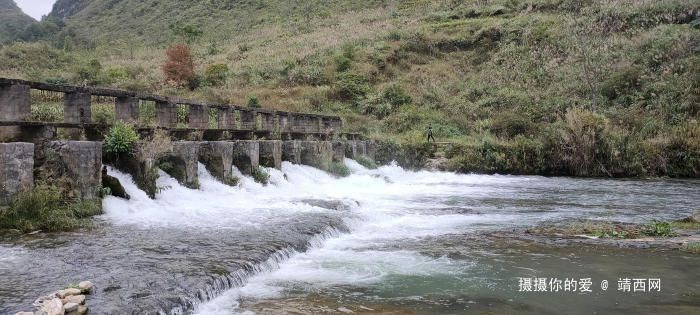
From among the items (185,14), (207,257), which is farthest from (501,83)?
(185,14)

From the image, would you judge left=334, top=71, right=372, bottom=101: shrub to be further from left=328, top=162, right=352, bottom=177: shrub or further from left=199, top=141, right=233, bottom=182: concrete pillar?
left=199, top=141, right=233, bottom=182: concrete pillar

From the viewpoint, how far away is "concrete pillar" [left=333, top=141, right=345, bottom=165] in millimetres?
18094

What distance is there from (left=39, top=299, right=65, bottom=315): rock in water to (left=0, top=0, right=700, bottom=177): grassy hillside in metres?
18.0

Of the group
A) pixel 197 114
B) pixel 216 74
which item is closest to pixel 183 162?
pixel 197 114

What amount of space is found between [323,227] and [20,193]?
4469 millimetres

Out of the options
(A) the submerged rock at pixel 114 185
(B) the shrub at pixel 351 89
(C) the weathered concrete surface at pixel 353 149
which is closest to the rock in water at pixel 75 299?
(A) the submerged rock at pixel 114 185

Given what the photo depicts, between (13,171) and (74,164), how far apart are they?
3.02ft

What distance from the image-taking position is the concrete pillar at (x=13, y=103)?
25.2 ft

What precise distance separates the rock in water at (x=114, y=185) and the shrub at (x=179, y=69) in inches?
956

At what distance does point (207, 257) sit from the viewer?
5953 millimetres

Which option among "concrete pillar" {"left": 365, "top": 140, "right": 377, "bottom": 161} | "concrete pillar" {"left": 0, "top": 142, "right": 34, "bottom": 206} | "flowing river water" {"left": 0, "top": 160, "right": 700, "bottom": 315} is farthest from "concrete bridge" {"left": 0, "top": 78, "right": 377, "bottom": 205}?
"concrete pillar" {"left": 365, "top": 140, "right": 377, "bottom": 161}

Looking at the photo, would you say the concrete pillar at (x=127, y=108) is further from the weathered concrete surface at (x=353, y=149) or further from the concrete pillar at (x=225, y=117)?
the weathered concrete surface at (x=353, y=149)

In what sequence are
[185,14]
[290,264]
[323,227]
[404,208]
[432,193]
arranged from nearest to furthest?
[290,264], [323,227], [404,208], [432,193], [185,14]

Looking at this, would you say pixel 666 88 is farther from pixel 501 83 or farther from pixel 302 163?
pixel 302 163
